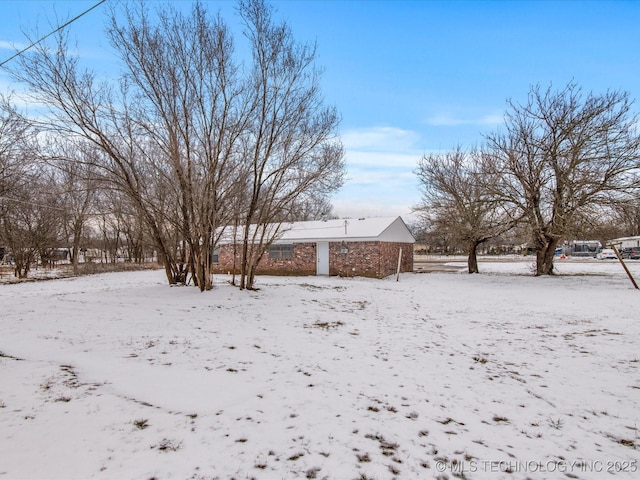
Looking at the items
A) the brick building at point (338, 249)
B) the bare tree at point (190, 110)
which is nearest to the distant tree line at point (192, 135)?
the bare tree at point (190, 110)

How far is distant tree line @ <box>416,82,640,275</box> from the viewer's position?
14680 millimetres

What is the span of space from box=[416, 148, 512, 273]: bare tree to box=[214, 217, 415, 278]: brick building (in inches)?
103

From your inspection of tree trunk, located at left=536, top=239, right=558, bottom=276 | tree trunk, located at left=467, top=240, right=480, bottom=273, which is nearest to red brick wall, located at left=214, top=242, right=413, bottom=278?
tree trunk, located at left=467, top=240, right=480, bottom=273

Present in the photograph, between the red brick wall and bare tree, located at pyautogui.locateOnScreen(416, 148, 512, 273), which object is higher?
bare tree, located at pyautogui.locateOnScreen(416, 148, 512, 273)

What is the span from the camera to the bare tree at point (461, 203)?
1744cm

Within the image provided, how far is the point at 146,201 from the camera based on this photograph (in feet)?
30.8

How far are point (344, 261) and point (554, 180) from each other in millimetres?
10943

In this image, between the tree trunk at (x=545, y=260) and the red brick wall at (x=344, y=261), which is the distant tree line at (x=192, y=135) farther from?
the tree trunk at (x=545, y=260)

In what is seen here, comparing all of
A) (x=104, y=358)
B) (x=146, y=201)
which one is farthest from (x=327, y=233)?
(x=104, y=358)

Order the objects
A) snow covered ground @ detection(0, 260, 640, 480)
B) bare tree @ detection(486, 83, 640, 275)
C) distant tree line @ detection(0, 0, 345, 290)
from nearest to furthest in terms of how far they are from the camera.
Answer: snow covered ground @ detection(0, 260, 640, 480) → distant tree line @ detection(0, 0, 345, 290) → bare tree @ detection(486, 83, 640, 275)

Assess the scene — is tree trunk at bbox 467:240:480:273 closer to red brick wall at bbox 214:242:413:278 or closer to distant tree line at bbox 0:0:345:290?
red brick wall at bbox 214:242:413:278

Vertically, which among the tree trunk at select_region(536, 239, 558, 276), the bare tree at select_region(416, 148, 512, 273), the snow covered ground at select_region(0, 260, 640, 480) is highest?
the bare tree at select_region(416, 148, 512, 273)

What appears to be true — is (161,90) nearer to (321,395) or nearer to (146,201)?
(146,201)

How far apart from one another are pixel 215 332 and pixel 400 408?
4009 mm
